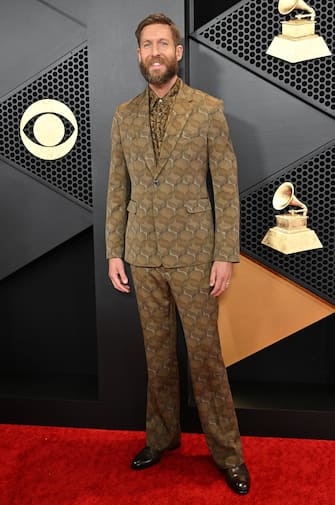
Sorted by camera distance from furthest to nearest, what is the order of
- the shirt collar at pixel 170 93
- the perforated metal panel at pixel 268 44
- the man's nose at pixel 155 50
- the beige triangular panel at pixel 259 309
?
the beige triangular panel at pixel 259 309 < the perforated metal panel at pixel 268 44 < the shirt collar at pixel 170 93 < the man's nose at pixel 155 50

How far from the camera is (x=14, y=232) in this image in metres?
2.96

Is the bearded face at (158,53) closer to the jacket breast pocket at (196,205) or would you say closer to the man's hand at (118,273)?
the jacket breast pocket at (196,205)

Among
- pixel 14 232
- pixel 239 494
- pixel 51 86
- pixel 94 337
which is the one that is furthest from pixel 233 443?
pixel 51 86

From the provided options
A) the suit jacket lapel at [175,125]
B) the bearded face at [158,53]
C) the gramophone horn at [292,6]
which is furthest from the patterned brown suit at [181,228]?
the gramophone horn at [292,6]

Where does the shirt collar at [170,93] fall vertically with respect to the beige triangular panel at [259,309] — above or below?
above

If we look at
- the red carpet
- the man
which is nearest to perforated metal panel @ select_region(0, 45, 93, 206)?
the man

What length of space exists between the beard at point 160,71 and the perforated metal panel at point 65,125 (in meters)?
0.59

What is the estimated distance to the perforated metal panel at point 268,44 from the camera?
2623 mm

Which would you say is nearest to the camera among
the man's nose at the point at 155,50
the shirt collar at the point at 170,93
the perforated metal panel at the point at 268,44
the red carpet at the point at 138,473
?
the man's nose at the point at 155,50

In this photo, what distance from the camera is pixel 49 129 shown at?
2836 mm

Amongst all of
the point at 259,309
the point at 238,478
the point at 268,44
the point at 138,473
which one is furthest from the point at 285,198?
the point at 138,473

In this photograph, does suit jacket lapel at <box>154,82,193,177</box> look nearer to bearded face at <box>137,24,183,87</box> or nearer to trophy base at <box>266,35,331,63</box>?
bearded face at <box>137,24,183,87</box>

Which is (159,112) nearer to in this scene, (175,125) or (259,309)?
(175,125)

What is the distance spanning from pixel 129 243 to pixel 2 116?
0.94 m
